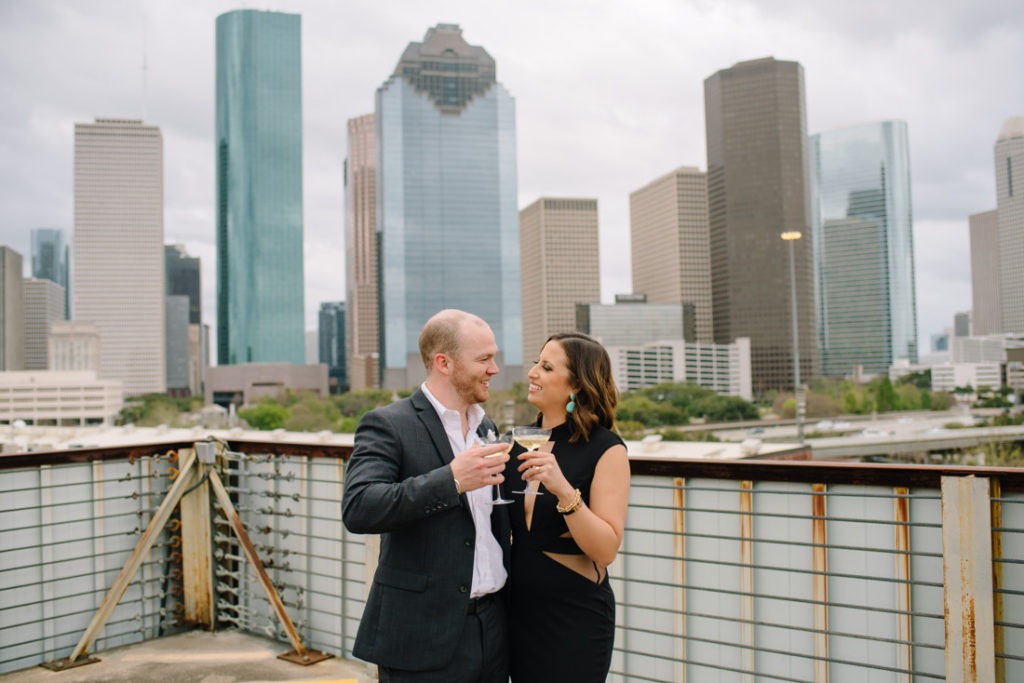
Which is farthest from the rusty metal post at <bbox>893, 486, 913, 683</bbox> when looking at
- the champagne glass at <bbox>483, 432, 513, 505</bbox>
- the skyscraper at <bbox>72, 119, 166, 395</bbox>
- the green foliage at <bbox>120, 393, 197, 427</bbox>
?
the skyscraper at <bbox>72, 119, 166, 395</bbox>

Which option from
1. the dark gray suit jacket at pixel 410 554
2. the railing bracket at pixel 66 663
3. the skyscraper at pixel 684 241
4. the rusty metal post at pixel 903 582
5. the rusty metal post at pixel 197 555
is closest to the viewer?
the dark gray suit jacket at pixel 410 554

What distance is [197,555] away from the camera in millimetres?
4625

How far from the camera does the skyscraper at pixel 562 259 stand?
16800 centimetres

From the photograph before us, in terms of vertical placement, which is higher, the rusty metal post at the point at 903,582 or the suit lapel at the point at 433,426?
the suit lapel at the point at 433,426

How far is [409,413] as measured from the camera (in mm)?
2148

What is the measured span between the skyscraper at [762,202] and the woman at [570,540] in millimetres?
128655

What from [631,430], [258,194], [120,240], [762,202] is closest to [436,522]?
[631,430]

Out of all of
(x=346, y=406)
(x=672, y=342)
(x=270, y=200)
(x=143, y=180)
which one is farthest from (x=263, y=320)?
(x=672, y=342)

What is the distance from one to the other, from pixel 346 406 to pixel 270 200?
52.3 metres

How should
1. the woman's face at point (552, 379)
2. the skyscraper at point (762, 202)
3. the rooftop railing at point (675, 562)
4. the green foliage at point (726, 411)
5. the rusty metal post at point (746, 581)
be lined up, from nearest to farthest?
1. the woman's face at point (552, 379)
2. the rooftop railing at point (675, 562)
3. the rusty metal post at point (746, 581)
4. the green foliage at point (726, 411)
5. the skyscraper at point (762, 202)

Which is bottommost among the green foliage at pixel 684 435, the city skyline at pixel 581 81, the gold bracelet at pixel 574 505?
the green foliage at pixel 684 435

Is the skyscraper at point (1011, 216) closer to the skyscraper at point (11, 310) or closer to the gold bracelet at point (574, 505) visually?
the gold bracelet at point (574, 505)

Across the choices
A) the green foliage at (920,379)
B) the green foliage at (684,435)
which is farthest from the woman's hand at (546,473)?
the green foliage at (920,379)

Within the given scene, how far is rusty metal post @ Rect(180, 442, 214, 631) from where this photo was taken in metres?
4.61
